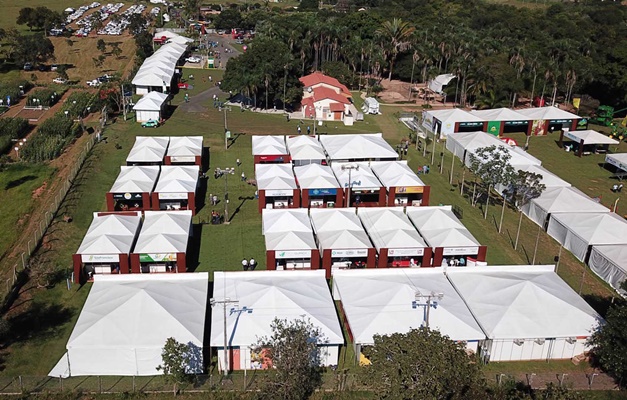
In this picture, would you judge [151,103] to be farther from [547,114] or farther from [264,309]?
[547,114]

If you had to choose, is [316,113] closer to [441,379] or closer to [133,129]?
[133,129]

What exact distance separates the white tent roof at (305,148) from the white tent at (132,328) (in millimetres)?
24388

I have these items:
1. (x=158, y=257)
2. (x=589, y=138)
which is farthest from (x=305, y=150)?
(x=589, y=138)

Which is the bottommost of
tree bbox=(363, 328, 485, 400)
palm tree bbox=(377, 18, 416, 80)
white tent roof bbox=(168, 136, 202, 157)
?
white tent roof bbox=(168, 136, 202, 157)

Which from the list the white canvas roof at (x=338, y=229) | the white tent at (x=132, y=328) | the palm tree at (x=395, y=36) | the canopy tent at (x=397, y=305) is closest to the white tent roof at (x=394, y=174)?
the white canvas roof at (x=338, y=229)

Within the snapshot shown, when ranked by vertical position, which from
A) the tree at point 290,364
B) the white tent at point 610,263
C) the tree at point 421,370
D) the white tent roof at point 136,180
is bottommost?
the white tent at point 610,263

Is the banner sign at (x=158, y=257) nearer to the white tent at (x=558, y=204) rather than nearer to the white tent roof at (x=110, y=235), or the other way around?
the white tent roof at (x=110, y=235)

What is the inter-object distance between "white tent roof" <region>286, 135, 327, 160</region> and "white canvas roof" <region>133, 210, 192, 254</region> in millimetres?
14956

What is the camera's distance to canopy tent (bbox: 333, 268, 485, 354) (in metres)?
32.1

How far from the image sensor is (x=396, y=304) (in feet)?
111

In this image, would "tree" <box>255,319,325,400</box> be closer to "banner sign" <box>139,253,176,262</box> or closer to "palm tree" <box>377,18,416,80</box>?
"banner sign" <box>139,253,176,262</box>

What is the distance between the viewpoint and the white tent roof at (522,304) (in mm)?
32438

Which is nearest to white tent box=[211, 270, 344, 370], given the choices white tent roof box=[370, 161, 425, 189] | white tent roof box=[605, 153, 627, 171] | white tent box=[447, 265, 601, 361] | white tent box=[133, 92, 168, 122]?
white tent box=[447, 265, 601, 361]

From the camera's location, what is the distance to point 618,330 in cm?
2972
